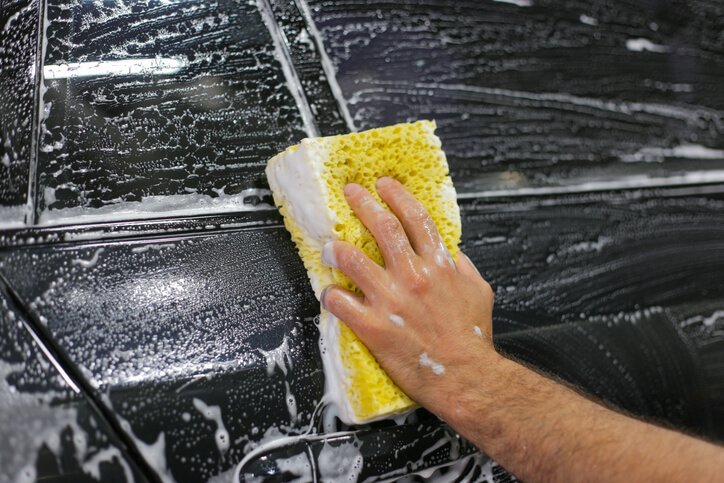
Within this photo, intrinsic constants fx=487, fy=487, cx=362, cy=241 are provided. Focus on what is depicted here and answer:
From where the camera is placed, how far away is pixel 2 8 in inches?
35.8

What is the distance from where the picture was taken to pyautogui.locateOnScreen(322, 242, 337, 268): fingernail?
830 mm

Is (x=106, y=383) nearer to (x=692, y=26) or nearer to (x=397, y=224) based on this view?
(x=397, y=224)

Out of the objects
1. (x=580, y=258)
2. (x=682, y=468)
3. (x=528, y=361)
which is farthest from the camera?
(x=580, y=258)

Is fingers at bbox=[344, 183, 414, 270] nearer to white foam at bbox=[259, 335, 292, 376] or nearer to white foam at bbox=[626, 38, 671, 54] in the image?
white foam at bbox=[259, 335, 292, 376]

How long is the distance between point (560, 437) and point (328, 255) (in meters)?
0.45

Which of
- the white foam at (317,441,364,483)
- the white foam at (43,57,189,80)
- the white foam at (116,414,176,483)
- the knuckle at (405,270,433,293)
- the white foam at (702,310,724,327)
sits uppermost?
the white foam at (43,57,189,80)

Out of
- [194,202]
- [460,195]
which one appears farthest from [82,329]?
[460,195]

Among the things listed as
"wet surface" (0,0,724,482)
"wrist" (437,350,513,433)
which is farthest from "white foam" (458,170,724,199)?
"wrist" (437,350,513,433)

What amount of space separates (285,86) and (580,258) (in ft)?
2.58

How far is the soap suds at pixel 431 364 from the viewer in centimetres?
81

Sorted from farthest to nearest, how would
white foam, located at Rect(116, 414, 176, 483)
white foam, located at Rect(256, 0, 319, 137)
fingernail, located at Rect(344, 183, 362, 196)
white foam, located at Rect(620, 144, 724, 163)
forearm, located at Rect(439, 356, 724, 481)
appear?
white foam, located at Rect(620, 144, 724, 163)
white foam, located at Rect(256, 0, 319, 137)
fingernail, located at Rect(344, 183, 362, 196)
white foam, located at Rect(116, 414, 176, 483)
forearm, located at Rect(439, 356, 724, 481)

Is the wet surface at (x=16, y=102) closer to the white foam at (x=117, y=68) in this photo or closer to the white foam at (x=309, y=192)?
the white foam at (x=117, y=68)

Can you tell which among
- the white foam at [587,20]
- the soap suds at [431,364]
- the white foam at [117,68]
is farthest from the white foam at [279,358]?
the white foam at [587,20]

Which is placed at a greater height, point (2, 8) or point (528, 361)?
point (2, 8)
